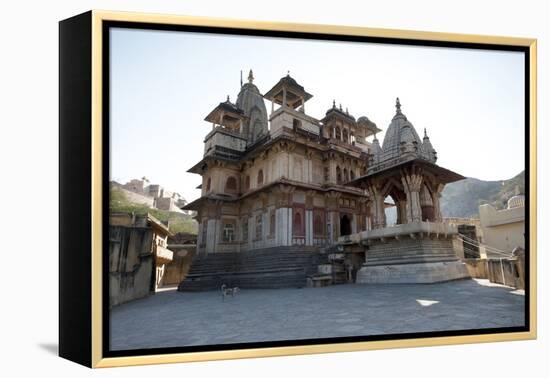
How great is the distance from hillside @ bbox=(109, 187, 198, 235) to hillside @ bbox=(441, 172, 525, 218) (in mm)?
6111

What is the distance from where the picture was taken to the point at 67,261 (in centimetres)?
620

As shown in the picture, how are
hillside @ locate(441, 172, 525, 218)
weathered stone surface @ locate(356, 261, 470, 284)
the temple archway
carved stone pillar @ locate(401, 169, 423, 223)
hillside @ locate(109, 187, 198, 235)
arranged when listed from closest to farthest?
1. hillside @ locate(109, 187, 198, 235)
2. hillside @ locate(441, 172, 525, 218)
3. weathered stone surface @ locate(356, 261, 470, 284)
4. carved stone pillar @ locate(401, 169, 423, 223)
5. the temple archway

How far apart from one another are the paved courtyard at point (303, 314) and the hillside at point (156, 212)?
5.06 ft

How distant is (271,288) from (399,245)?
426 cm

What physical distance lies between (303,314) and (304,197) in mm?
7938

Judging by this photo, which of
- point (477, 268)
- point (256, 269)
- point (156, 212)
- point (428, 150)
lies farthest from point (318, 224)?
point (156, 212)

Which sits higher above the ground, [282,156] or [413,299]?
[282,156]

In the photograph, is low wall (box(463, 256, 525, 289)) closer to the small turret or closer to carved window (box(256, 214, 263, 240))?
the small turret

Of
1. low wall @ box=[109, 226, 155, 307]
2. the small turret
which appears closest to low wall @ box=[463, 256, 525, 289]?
the small turret

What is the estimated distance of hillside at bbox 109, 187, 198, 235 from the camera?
6141 millimetres

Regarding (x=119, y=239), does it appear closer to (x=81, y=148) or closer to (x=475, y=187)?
(x=81, y=148)

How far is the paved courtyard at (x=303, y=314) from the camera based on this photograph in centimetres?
623

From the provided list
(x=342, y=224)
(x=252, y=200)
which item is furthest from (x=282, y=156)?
(x=342, y=224)

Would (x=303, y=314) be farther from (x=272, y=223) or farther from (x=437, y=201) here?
(x=272, y=223)
